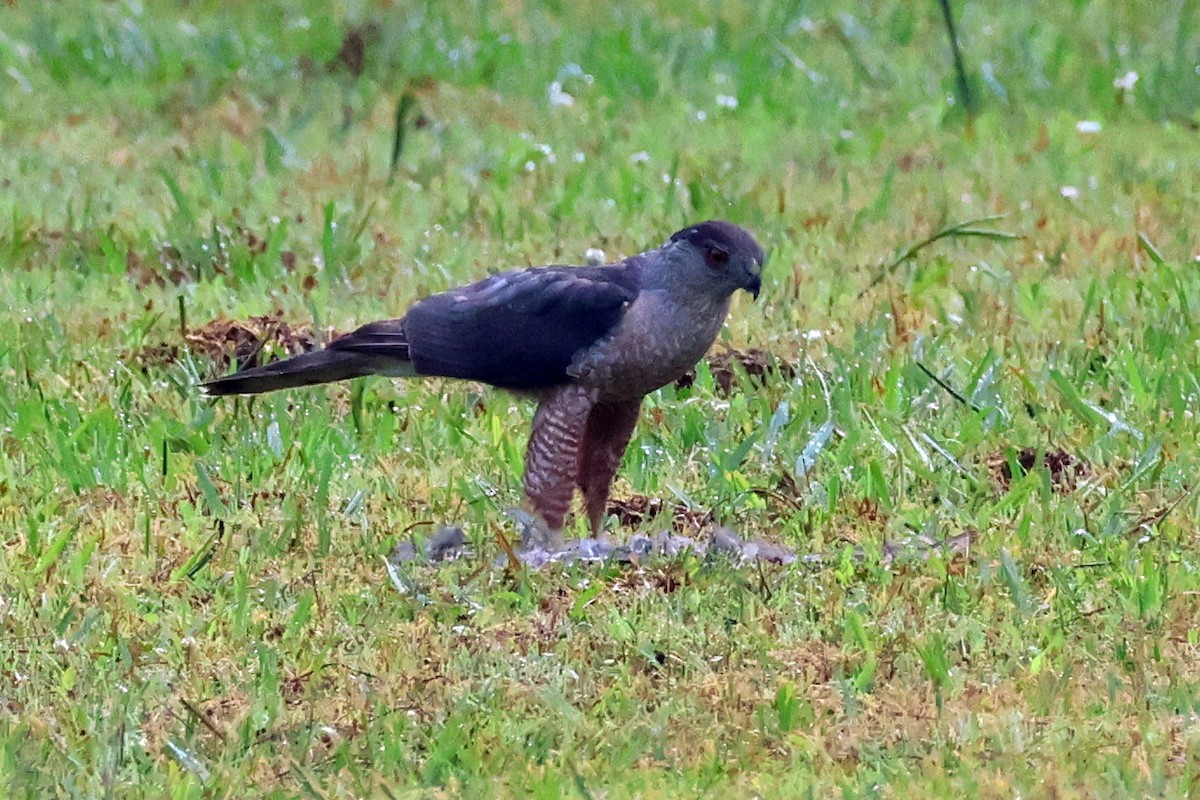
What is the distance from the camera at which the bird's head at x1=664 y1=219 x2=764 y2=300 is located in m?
5.20


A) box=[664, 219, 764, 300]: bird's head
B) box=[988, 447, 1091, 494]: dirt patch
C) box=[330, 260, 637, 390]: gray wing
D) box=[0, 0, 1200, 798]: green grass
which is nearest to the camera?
box=[0, 0, 1200, 798]: green grass

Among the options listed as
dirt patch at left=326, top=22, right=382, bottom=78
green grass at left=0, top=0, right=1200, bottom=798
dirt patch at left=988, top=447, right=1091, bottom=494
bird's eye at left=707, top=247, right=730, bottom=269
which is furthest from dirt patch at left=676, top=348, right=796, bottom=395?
dirt patch at left=326, top=22, right=382, bottom=78

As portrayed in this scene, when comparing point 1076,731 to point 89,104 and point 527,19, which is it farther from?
point 527,19

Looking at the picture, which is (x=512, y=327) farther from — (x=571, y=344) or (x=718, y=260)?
(x=718, y=260)

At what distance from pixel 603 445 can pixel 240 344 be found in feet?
6.25

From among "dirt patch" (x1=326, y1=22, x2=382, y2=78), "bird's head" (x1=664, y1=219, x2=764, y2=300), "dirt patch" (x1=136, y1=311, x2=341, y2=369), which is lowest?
"dirt patch" (x1=326, y1=22, x2=382, y2=78)

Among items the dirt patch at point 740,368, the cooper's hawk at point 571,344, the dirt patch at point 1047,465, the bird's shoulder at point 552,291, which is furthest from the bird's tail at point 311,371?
the dirt patch at point 1047,465

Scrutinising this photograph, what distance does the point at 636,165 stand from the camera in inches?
372

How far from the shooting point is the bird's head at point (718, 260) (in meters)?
5.20

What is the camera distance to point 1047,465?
242 inches

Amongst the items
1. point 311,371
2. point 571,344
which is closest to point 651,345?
point 571,344

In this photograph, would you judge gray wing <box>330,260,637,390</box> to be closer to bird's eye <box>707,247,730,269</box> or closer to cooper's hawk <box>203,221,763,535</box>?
cooper's hawk <box>203,221,763,535</box>

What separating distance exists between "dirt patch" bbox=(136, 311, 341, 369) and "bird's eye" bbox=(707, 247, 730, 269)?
7.19 feet

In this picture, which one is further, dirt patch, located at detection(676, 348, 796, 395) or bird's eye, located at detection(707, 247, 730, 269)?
dirt patch, located at detection(676, 348, 796, 395)
